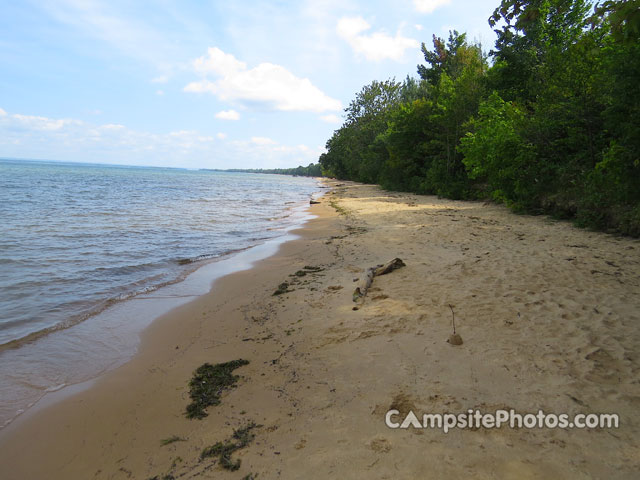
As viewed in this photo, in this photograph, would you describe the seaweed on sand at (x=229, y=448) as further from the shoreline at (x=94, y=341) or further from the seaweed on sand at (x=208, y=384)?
the shoreline at (x=94, y=341)

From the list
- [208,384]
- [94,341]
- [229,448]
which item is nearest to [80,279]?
[94,341]

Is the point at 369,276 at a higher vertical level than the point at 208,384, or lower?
higher

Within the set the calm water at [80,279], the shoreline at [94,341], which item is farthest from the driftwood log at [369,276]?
the calm water at [80,279]

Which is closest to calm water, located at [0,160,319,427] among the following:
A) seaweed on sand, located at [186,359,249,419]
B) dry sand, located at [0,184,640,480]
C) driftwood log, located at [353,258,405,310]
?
dry sand, located at [0,184,640,480]

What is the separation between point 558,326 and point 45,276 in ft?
32.2

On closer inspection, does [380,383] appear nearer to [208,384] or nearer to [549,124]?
[208,384]

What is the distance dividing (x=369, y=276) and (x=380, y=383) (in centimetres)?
307

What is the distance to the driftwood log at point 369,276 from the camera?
5.50 m

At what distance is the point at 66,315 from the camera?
5871mm

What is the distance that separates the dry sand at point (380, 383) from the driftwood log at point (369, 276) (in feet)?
0.57

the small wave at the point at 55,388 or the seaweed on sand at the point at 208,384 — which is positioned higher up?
the seaweed on sand at the point at 208,384

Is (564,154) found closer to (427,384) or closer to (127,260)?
(427,384)

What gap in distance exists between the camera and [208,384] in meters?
3.60

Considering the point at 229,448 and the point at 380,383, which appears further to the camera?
the point at 380,383
